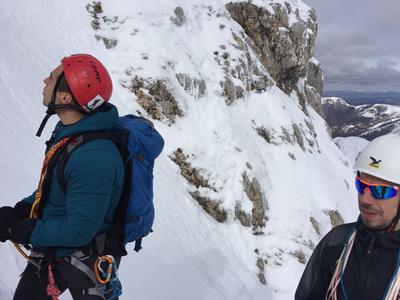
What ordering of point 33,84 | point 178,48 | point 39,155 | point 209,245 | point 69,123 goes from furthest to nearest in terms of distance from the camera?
point 178,48 < point 209,245 < point 33,84 < point 39,155 < point 69,123

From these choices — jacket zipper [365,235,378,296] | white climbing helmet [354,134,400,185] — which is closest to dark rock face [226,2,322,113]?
white climbing helmet [354,134,400,185]

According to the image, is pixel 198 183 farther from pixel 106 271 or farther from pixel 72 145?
pixel 72 145

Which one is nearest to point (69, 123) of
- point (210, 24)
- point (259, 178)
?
point (259, 178)

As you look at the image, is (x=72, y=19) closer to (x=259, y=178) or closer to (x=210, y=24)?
(x=210, y=24)

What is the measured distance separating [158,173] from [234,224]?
4087 mm

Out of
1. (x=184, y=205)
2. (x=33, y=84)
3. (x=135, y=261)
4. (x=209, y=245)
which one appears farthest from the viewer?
(x=184, y=205)

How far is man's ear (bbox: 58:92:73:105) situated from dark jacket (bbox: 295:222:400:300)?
7.48ft

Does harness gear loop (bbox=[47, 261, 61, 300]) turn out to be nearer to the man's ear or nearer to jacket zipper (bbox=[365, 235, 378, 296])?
the man's ear

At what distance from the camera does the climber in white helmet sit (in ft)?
9.39

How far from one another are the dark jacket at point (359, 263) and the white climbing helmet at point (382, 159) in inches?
17.1

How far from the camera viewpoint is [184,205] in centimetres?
1206

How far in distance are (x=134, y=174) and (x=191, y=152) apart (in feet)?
39.2

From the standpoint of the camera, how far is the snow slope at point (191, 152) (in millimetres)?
7852

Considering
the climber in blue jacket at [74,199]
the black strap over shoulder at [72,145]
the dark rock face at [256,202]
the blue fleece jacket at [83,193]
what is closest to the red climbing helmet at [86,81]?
the climber in blue jacket at [74,199]
